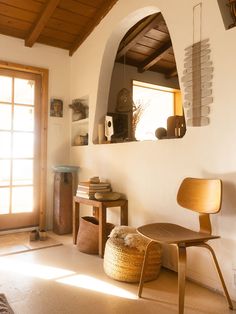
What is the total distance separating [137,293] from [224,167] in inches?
42.1

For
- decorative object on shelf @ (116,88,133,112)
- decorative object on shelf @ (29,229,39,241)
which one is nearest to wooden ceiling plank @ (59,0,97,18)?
decorative object on shelf @ (116,88,133,112)

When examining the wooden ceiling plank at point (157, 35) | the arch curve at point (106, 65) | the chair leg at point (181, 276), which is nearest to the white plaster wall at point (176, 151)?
the arch curve at point (106, 65)

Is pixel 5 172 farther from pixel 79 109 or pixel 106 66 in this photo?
pixel 106 66

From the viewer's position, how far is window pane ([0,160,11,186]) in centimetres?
350

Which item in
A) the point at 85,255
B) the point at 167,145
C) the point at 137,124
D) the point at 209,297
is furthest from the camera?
the point at 137,124

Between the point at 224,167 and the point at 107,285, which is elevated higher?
the point at 224,167

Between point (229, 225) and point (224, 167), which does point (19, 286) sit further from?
point (224, 167)

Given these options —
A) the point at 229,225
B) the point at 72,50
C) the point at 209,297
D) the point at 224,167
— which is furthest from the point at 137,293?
the point at 72,50

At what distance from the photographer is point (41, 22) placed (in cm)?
321

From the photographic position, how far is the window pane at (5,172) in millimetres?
3498

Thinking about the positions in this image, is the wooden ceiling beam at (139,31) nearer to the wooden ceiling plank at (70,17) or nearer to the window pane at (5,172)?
the wooden ceiling plank at (70,17)

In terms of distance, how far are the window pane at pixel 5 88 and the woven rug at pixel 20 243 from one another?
64.6 inches

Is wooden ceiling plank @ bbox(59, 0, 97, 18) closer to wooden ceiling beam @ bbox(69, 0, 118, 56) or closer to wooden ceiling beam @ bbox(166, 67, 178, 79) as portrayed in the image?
wooden ceiling beam @ bbox(69, 0, 118, 56)

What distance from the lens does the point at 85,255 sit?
2.78 meters
